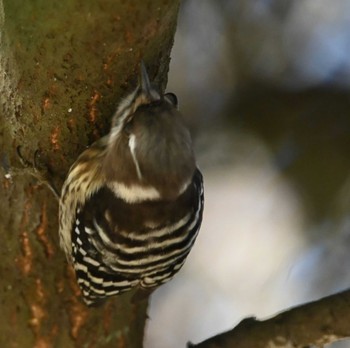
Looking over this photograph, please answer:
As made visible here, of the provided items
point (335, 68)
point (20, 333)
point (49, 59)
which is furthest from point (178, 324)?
point (49, 59)

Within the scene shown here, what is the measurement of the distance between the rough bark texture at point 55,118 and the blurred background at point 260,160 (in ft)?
3.75

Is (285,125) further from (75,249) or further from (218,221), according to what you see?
(75,249)

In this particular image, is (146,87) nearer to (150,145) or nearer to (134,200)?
(150,145)

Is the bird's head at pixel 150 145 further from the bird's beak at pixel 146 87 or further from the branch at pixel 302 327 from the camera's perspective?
the branch at pixel 302 327

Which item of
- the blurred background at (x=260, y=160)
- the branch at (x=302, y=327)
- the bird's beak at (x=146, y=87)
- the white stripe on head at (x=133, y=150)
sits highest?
the bird's beak at (x=146, y=87)

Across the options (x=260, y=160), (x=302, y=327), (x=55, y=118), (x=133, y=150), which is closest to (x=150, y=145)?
(x=133, y=150)

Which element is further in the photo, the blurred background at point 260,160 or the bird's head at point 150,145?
the blurred background at point 260,160

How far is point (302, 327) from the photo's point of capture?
1.36 metres

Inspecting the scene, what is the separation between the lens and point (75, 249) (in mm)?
1464

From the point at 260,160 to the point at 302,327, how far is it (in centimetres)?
154

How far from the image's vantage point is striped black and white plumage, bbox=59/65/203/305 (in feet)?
4.29

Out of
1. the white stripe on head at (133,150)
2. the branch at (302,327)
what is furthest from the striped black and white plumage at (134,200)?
the branch at (302,327)

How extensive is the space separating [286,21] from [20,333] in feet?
5.17

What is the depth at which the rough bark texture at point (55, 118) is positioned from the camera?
4.13ft
